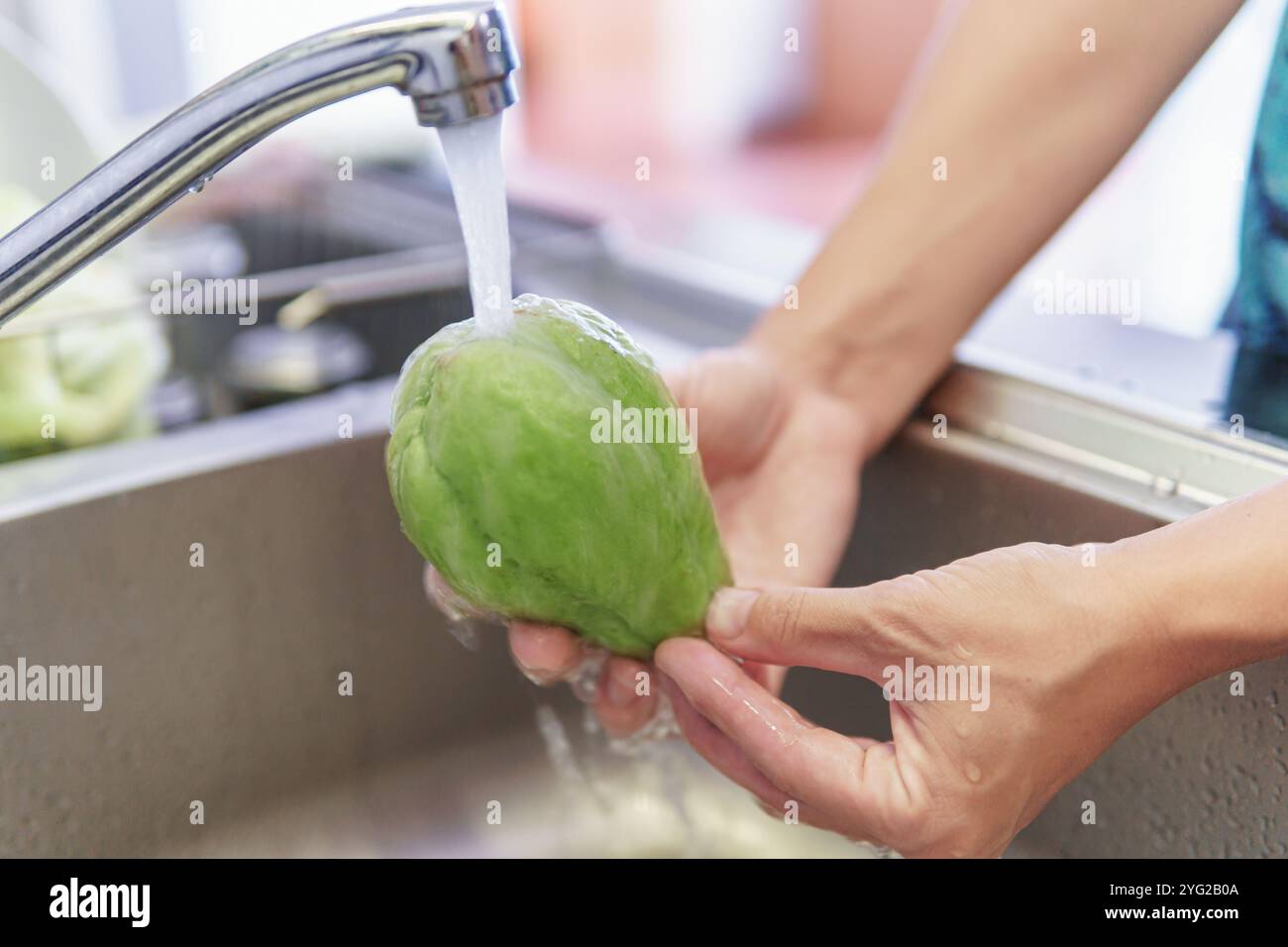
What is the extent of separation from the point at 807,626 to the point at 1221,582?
0.17 metres

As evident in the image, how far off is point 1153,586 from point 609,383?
24cm

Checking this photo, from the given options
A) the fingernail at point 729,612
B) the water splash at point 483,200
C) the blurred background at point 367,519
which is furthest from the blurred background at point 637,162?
the water splash at point 483,200

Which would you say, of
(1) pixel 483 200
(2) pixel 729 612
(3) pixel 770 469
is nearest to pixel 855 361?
(3) pixel 770 469

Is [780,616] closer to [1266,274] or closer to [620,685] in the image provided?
[620,685]

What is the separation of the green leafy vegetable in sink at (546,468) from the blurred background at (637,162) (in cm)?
30

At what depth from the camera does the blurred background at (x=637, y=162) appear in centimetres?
87

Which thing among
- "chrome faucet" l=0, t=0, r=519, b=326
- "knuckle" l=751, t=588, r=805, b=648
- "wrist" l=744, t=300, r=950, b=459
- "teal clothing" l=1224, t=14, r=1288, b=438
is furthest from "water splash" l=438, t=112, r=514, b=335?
"teal clothing" l=1224, t=14, r=1288, b=438

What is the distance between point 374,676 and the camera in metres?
0.71

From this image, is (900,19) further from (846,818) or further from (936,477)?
(846,818)

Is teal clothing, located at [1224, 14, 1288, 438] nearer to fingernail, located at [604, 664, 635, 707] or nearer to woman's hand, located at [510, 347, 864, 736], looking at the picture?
woman's hand, located at [510, 347, 864, 736]

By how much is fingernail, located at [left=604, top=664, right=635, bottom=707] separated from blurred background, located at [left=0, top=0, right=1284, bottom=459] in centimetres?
31

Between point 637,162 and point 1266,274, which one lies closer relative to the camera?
point 1266,274

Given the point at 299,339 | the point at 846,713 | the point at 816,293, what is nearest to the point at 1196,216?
the point at 816,293

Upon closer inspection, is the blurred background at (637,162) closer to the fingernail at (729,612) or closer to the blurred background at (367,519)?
the blurred background at (367,519)
